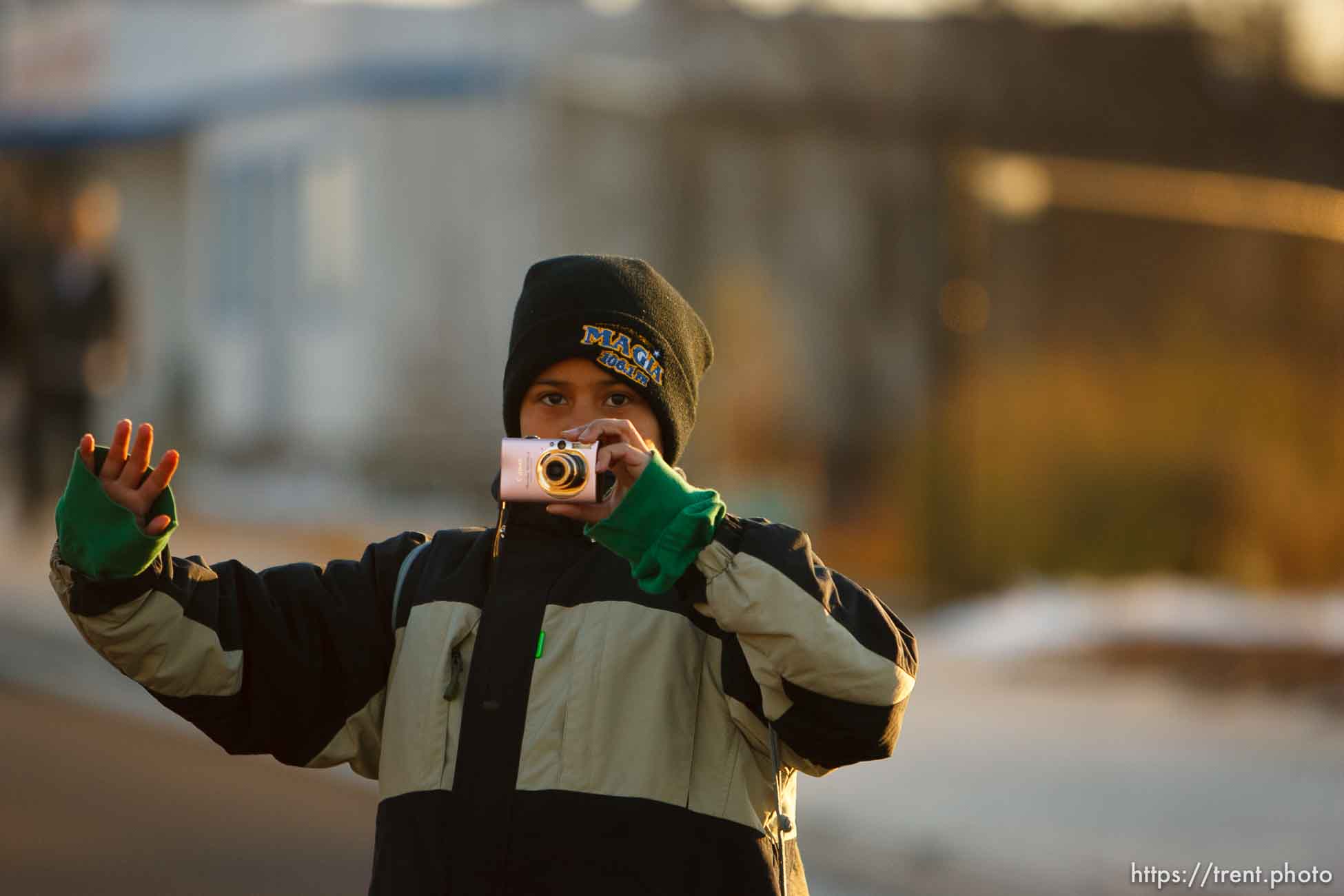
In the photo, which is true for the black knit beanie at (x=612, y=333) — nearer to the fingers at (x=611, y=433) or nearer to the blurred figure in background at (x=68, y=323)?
the fingers at (x=611, y=433)

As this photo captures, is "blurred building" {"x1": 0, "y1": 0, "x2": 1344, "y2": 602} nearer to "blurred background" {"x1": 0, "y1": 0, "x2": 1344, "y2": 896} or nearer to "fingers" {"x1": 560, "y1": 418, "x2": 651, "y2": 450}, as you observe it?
"blurred background" {"x1": 0, "y1": 0, "x2": 1344, "y2": 896}

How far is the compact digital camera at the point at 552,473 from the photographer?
2.78 meters

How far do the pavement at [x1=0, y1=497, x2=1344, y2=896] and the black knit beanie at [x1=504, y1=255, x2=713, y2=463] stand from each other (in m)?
3.10

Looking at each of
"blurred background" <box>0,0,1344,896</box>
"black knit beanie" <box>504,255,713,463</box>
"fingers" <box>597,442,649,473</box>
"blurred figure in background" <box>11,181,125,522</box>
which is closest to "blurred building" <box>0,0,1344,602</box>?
"blurred background" <box>0,0,1344,896</box>

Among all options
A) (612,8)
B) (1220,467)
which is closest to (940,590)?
(1220,467)

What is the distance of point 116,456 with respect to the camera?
116 inches

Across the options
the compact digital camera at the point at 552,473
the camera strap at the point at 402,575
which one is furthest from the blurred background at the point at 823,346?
the compact digital camera at the point at 552,473

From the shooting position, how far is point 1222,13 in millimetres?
18688

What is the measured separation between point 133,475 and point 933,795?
4.64 metres

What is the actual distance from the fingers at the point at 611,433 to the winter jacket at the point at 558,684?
17cm

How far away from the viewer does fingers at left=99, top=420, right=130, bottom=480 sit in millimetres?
2926

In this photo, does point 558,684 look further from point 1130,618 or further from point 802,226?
point 802,226

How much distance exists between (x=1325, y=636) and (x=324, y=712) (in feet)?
24.8

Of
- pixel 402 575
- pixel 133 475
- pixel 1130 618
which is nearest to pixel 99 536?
pixel 133 475
